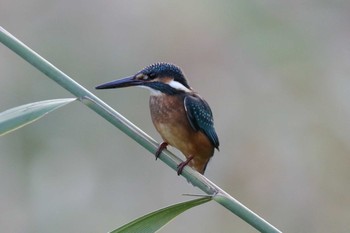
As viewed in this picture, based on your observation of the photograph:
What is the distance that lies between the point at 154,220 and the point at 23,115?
24 cm

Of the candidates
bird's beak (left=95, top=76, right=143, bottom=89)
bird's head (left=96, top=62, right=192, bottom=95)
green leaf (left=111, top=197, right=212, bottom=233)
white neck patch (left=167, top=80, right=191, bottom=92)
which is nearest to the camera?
green leaf (left=111, top=197, right=212, bottom=233)

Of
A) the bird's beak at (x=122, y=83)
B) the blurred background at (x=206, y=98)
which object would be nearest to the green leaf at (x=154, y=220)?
the bird's beak at (x=122, y=83)

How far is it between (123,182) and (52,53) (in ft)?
2.39

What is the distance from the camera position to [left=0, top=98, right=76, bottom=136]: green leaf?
1080mm

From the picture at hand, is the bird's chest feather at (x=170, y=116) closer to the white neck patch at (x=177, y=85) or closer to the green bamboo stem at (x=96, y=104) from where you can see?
the white neck patch at (x=177, y=85)

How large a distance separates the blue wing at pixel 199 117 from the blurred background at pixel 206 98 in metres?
1.63

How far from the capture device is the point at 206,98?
12.5 ft

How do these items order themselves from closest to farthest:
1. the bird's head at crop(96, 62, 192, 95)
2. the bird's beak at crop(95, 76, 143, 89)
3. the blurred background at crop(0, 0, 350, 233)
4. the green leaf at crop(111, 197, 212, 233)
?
the green leaf at crop(111, 197, 212, 233), the bird's beak at crop(95, 76, 143, 89), the bird's head at crop(96, 62, 192, 95), the blurred background at crop(0, 0, 350, 233)

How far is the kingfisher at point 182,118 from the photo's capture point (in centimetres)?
184

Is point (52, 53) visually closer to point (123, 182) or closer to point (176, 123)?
point (123, 182)

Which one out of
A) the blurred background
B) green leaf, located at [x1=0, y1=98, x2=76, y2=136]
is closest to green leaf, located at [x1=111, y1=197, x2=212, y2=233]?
green leaf, located at [x1=0, y1=98, x2=76, y2=136]

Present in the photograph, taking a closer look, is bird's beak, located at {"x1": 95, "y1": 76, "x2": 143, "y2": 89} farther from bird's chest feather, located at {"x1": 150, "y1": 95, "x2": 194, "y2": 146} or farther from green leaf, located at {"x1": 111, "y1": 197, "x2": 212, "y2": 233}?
green leaf, located at {"x1": 111, "y1": 197, "x2": 212, "y2": 233}

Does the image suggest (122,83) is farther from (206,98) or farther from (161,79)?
(206,98)

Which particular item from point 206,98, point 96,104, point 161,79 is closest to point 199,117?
point 161,79
